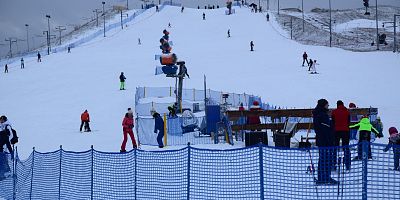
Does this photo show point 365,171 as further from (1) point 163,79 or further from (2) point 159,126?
(1) point 163,79

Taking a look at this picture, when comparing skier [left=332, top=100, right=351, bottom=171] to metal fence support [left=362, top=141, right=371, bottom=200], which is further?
skier [left=332, top=100, right=351, bottom=171]

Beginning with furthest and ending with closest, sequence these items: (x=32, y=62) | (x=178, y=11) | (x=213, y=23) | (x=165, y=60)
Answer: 1. (x=178, y=11)
2. (x=213, y=23)
3. (x=32, y=62)
4. (x=165, y=60)

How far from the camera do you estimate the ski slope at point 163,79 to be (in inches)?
946

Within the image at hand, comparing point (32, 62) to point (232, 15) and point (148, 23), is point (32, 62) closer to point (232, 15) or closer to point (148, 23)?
point (148, 23)

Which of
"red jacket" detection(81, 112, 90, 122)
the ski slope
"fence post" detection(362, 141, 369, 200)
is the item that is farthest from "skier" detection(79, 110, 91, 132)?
"fence post" detection(362, 141, 369, 200)

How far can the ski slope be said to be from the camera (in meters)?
24.0

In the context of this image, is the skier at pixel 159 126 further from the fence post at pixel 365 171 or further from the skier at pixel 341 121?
the fence post at pixel 365 171

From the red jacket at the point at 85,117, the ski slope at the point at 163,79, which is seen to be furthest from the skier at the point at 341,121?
the red jacket at the point at 85,117

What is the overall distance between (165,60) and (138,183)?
603 inches

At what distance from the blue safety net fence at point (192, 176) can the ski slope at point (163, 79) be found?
608 cm

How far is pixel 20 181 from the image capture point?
12219mm

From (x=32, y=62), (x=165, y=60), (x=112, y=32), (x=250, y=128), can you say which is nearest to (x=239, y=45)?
(x=32, y=62)

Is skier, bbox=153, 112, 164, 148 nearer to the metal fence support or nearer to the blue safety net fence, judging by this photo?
the blue safety net fence

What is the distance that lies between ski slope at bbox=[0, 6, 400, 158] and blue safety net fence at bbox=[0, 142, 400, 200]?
608 cm
